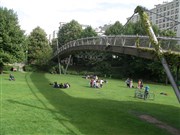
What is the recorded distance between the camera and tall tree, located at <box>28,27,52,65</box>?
85.3m

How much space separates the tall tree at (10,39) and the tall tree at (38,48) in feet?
67.4

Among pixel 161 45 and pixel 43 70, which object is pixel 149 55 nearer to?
pixel 161 45

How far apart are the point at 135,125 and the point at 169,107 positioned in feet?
33.0

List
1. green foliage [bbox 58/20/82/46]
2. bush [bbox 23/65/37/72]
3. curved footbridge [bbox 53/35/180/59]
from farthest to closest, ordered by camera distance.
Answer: green foliage [bbox 58/20/82/46] < bush [bbox 23/65/37/72] < curved footbridge [bbox 53/35/180/59]

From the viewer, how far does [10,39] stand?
6066cm

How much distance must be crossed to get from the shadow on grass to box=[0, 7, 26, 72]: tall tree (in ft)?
93.9

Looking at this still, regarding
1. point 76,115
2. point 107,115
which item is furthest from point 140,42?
point 76,115

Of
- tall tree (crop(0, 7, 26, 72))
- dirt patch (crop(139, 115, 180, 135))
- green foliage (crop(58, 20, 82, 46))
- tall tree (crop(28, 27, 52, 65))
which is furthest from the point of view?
green foliage (crop(58, 20, 82, 46))

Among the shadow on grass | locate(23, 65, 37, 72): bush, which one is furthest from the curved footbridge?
locate(23, 65, 37, 72): bush

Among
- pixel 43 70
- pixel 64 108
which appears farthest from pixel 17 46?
pixel 64 108

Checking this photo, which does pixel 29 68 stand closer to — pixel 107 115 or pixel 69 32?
pixel 69 32

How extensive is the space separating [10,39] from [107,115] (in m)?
40.8

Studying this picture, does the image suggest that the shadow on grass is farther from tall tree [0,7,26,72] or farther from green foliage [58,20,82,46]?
green foliage [58,20,82,46]

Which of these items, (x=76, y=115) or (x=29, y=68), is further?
(x=29, y=68)
